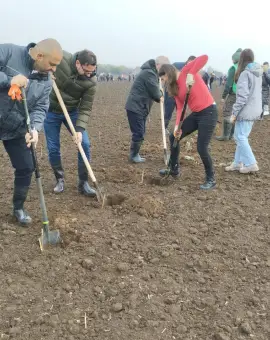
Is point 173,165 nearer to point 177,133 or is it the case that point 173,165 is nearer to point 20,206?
point 177,133

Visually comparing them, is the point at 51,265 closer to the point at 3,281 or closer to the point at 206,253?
the point at 3,281

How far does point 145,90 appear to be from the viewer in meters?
6.31

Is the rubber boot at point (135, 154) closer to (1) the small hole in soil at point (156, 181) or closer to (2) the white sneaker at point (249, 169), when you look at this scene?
(1) the small hole in soil at point (156, 181)

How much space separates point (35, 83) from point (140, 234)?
6.06 ft

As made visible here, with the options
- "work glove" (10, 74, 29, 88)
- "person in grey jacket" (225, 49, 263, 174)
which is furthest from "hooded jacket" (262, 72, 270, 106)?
"work glove" (10, 74, 29, 88)

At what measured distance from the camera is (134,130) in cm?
644

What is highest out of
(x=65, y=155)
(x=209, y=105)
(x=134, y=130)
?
(x=209, y=105)

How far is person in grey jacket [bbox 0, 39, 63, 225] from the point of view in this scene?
132 inches

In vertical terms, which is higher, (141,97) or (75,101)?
(75,101)

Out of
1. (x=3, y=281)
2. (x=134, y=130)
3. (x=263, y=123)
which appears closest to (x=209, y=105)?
(x=134, y=130)

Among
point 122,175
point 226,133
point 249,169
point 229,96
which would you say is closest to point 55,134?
point 122,175

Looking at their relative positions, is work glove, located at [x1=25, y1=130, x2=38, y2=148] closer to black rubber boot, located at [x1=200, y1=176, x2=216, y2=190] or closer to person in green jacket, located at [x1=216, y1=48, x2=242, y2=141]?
black rubber boot, located at [x1=200, y1=176, x2=216, y2=190]

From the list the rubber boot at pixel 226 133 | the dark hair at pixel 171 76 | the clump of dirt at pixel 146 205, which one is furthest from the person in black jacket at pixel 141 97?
the rubber boot at pixel 226 133

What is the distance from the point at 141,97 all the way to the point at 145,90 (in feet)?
0.43
